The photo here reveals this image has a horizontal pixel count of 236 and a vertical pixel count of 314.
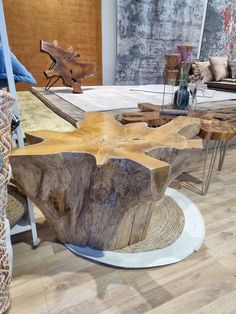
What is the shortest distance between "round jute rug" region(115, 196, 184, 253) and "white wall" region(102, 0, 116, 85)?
385 centimetres

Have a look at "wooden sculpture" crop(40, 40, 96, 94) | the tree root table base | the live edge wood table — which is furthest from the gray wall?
the tree root table base

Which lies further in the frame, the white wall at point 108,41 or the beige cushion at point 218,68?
the white wall at point 108,41

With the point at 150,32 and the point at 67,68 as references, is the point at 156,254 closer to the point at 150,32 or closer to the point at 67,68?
the point at 67,68

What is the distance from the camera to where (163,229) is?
4.55 ft

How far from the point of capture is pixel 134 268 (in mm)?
1116

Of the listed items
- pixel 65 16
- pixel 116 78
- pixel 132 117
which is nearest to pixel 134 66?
pixel 116 78

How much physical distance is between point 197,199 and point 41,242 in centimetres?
109

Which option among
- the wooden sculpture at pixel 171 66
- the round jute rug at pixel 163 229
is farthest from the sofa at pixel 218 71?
the round jute rug at pixel 163 229

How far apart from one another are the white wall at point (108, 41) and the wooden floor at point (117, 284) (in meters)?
4.17

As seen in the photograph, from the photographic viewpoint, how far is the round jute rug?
1.25 metres

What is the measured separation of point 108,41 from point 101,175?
4.37 meters

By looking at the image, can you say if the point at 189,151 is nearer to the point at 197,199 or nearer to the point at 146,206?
the point at 146,206

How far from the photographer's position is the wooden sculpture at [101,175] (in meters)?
0.89

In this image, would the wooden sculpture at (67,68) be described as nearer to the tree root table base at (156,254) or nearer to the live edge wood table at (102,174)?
the live edge wood table at (102,174)
